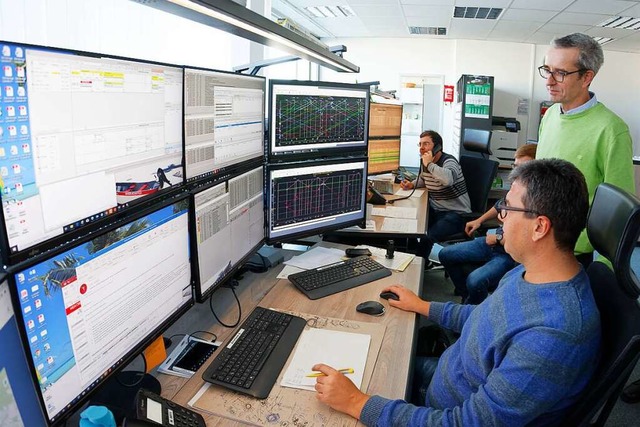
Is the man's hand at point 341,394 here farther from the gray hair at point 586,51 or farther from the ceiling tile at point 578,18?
the ceiling tile at point 578,18

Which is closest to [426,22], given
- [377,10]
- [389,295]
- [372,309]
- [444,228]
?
[377,10]

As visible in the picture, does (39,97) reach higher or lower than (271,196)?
higher

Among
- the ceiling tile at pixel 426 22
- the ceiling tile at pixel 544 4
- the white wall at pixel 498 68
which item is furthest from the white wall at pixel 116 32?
the white wall at pixel 498 68

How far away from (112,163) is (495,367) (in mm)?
936

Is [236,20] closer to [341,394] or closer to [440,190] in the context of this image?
[341,394]

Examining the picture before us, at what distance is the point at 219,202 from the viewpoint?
1405 millimetres

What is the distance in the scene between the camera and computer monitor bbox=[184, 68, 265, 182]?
126 centimetres


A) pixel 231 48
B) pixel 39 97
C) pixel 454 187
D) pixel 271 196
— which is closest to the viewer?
pixel 39 97

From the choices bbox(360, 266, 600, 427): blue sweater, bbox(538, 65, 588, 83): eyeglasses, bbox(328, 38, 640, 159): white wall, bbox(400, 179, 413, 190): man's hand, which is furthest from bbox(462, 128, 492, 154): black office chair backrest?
bbox(360, 266, 600, 427): blue sweater

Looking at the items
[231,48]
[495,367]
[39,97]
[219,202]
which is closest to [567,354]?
[495,367]

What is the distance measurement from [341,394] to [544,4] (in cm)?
582

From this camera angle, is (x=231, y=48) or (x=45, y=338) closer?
(x=45, y=338)

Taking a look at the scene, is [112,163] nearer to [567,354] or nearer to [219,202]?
[219,202]

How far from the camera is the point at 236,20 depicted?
1.22 meters
